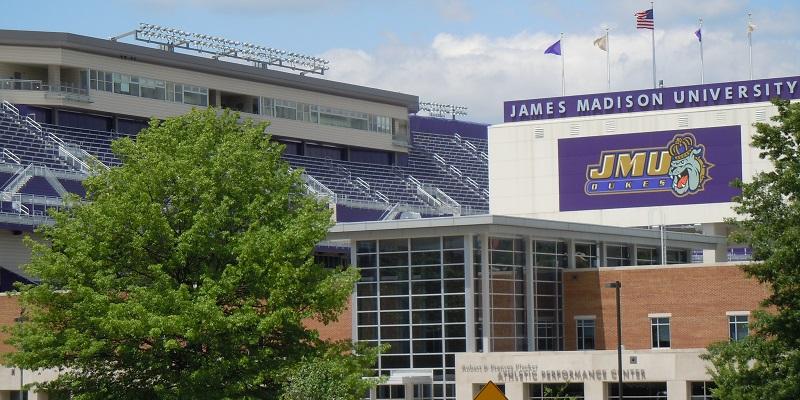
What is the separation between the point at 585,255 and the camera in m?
68.0

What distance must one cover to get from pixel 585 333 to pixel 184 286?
90.0ft

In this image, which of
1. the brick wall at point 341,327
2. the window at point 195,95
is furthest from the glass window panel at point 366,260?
the window at point 195,95

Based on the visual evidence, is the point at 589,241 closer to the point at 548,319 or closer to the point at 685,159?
the point at 548,319

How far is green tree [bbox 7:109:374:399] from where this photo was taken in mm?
43219

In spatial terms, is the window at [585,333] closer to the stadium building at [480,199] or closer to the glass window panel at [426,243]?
the stadium building at [480,199]

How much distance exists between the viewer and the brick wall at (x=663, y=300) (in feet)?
209

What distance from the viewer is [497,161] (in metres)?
87.3

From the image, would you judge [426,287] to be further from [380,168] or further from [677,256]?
[380,168]

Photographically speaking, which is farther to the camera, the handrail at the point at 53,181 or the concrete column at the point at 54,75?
the concrete column at the point at 54,75

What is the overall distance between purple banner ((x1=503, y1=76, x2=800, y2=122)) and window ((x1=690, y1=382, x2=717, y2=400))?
95.0 feet

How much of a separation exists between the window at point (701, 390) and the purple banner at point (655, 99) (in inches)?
1140

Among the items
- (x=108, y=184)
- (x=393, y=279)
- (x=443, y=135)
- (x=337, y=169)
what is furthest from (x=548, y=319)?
(x=443, y=135)

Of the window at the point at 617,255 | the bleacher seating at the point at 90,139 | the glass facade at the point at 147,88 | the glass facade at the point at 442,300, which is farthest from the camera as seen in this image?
the glass facade at the point at 147,88

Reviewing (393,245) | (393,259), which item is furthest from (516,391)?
(393,245)
